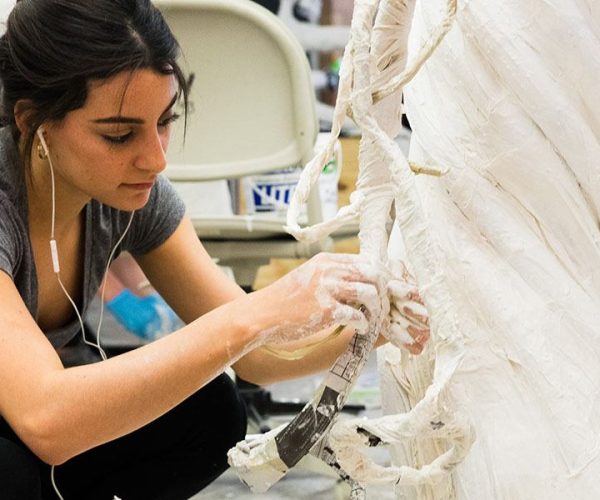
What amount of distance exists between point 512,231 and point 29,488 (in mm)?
641

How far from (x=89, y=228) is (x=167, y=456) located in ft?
1.13

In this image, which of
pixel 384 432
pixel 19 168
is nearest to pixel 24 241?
pixel 19 168

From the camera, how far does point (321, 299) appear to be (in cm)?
101

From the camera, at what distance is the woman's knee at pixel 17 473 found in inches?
47.0

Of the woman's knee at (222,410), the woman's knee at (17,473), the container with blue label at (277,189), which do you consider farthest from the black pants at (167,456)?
the container with blue label at (277,189)

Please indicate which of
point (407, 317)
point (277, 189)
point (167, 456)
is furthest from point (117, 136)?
point (277, 189)

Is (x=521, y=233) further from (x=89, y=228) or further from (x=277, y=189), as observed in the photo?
(x=277, y=189)

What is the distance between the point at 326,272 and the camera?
3.34 ft

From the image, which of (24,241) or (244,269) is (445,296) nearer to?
(24,241)

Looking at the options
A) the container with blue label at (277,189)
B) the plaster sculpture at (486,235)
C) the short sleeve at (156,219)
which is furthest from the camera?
the container with blue label at (277,189)

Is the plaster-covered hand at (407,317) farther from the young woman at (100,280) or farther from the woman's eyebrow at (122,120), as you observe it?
the woman's eyebrow at (122,120)

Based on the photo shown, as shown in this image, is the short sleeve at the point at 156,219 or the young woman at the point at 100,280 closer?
the young woman at the point at 100,280

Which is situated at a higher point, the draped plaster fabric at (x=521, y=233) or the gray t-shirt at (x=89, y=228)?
the draped plaster fabric at (x=521, y=233)

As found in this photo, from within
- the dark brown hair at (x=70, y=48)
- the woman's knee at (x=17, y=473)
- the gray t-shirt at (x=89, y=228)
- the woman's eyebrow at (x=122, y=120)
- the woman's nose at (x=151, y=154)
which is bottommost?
the woman's knee at (x=17, y=473)
